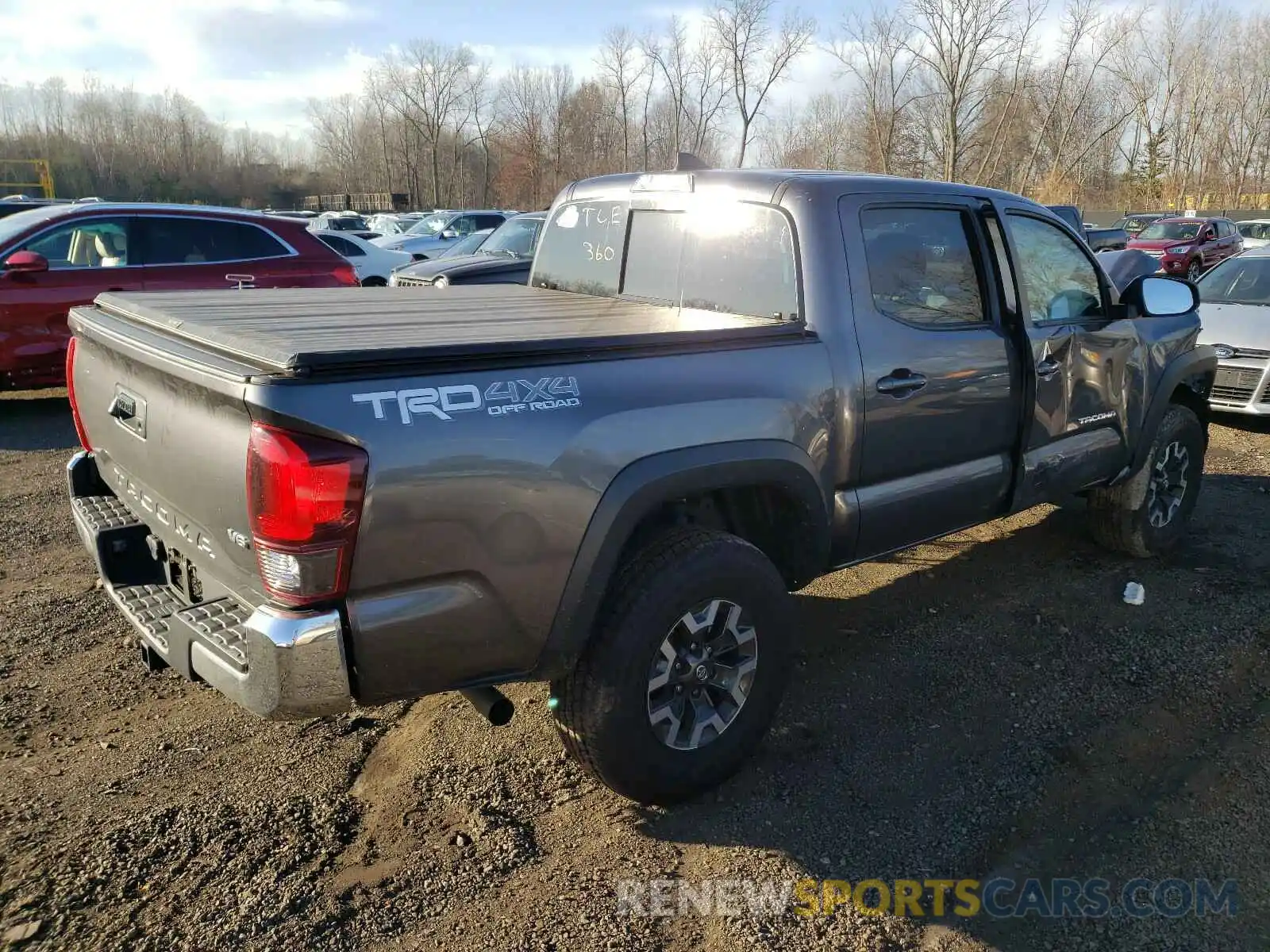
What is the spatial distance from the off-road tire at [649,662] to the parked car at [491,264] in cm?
665

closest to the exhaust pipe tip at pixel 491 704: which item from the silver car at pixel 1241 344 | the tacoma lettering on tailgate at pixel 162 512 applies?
the tacoma lettering on tailgate at pixel 162 512

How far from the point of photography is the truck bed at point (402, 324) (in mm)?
2311

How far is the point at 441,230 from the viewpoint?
2338 cm

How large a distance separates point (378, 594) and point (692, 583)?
0.98 m

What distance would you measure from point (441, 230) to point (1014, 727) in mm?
22025

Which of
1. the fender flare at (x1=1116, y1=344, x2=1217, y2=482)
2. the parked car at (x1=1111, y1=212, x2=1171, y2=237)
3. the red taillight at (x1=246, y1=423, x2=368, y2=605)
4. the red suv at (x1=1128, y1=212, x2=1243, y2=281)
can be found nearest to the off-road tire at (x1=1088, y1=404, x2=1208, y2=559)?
the fender flare at (x1=1116, y1=344, x2=1217, y2=482)

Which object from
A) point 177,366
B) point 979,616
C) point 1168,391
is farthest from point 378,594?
point 1168,391

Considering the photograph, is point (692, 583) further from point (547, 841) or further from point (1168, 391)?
point (1168, 391)

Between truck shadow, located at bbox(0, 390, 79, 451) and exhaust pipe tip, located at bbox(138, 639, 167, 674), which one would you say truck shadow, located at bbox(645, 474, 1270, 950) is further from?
truck shadow, located at bbox(0, 390, 79, 451)

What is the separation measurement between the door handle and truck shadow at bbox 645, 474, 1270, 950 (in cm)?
126

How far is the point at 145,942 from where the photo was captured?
2385 mm

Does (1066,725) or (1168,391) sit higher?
(1168,391)

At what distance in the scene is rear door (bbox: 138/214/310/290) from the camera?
8.20 m

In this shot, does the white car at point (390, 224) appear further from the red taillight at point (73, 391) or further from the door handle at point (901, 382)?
the door handle at point (901, 382)
